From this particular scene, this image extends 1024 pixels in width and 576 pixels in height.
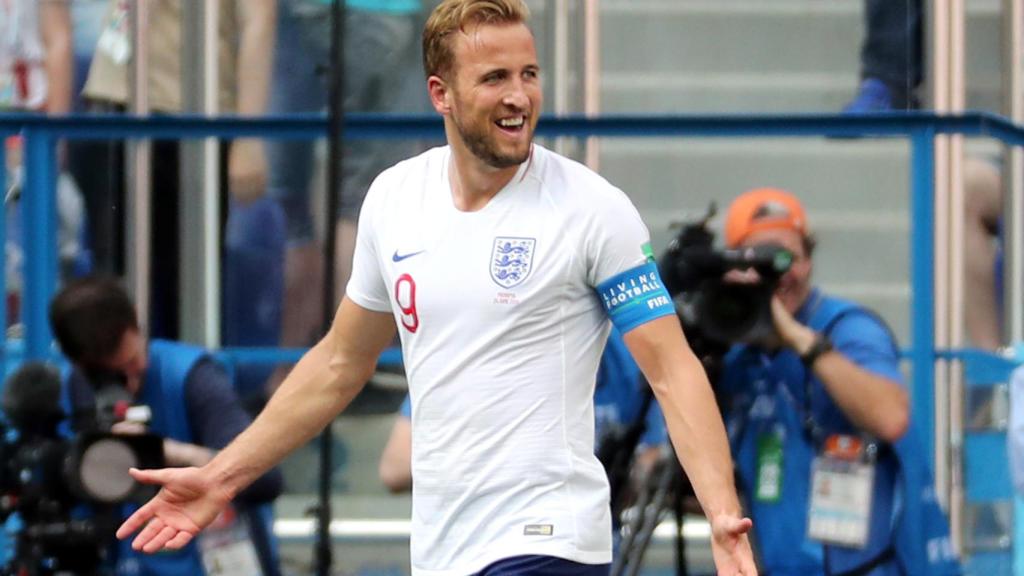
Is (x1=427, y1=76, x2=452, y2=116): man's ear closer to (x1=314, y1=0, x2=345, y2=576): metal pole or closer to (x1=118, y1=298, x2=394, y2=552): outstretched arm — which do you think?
(x1=118, y1=298, x2=394, y2=552): outstretched arm

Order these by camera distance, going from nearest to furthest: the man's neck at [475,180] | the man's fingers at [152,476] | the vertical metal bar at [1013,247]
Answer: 1. the man's neck at [475,180]
2. the man's fingers at [152,476]
3. the vertical metal bar at [1013,247]

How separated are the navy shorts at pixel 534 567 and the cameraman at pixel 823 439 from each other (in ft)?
5.16

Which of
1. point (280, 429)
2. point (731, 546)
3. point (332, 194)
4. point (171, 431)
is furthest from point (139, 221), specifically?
point (731, 546)

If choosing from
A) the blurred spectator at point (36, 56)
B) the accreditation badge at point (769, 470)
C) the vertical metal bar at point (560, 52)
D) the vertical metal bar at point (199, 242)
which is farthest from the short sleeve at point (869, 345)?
the blurred spectator at point (36, 56)

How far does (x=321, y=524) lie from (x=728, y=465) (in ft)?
5.46

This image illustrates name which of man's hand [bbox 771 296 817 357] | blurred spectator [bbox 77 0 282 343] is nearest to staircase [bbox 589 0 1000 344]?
man's hand [bbox 771 296 817 357]

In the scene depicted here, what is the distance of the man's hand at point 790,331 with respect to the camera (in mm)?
5059

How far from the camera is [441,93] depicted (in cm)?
369

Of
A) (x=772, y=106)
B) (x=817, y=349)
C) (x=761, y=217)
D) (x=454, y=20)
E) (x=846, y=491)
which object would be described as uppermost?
(x=772, y=106)

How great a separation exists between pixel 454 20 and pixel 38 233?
2314 mm

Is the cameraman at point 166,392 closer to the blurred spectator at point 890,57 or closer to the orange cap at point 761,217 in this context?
the orange cap at point 761,217

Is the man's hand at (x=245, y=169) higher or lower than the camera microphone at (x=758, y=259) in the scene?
higher

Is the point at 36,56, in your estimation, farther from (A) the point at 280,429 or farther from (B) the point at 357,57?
(A) the point at 280,429

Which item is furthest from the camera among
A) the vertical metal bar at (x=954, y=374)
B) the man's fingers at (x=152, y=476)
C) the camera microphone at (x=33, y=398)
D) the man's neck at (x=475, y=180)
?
the vertical metal bar at (x=954, y=374)
